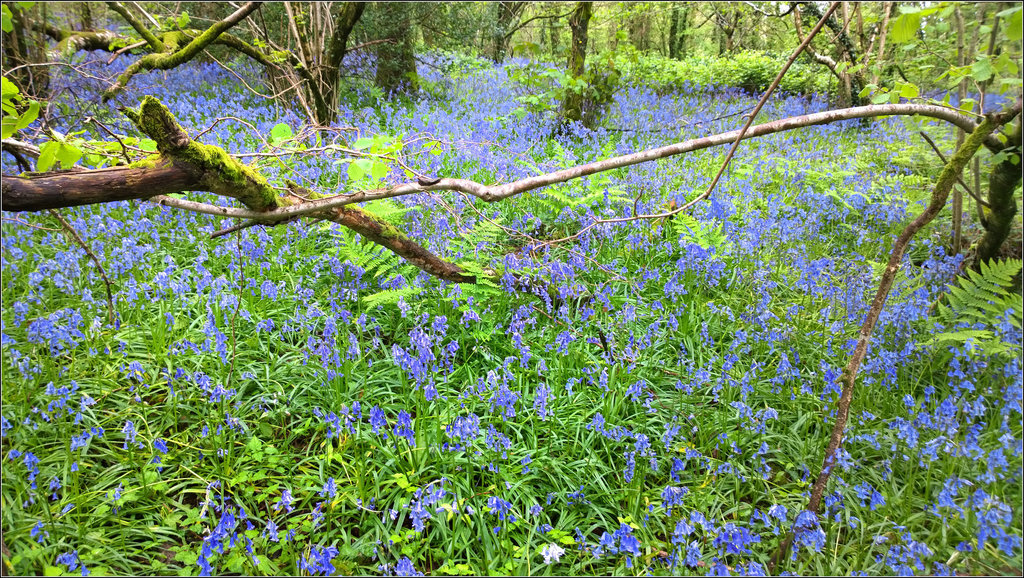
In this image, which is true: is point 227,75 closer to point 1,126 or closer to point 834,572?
point 1,126

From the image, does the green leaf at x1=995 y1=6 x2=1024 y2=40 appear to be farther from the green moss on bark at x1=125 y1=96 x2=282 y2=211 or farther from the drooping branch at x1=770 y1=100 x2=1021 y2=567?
the green moss on bark at x1=125 y1=96 x2=282 y2=211

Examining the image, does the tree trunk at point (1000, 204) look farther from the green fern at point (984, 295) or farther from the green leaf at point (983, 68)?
the green leaf at point (983, 68)

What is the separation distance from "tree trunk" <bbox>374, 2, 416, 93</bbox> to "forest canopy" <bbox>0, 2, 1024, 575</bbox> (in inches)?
212

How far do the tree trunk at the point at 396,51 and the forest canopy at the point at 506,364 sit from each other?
539cm

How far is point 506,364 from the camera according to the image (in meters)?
2.96

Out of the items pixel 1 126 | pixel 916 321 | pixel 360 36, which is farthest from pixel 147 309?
pixel 360 36

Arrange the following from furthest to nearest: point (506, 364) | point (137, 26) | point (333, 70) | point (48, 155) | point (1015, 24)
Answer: point (333, 70) < point (137, 26) < point (506, 364) < point (48, 155) < point (1015, 24)

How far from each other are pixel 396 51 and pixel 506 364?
959cm

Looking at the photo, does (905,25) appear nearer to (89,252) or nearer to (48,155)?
(48,155)

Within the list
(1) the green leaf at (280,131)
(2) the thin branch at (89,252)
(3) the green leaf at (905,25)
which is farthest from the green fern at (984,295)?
(2) the thin branch at (89,252)

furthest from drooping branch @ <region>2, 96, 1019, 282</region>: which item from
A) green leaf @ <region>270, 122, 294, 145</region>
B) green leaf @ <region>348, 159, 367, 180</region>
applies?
green leaf @ <region>348, 159, 367, 180</region>

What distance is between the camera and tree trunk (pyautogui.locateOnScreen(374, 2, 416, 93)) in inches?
380

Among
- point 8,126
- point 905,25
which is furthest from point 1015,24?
point 8,126

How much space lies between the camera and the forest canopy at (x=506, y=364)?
7.00 feet
